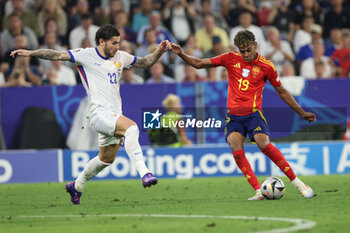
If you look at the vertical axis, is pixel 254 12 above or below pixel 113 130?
above

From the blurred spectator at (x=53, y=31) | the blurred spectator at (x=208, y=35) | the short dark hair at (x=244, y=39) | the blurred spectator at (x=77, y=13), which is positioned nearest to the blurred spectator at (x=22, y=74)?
the blurred spectator at (x=53, y=31)

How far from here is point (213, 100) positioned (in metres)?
15.2

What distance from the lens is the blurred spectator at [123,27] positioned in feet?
58.3

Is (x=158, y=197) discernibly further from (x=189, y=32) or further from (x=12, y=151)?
(x=189, y=32)

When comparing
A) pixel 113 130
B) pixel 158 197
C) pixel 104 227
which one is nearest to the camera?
pixel 104 227

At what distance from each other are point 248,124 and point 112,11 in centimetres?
917

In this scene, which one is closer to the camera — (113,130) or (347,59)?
(113,130)

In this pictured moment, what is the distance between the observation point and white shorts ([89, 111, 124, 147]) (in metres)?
9.22

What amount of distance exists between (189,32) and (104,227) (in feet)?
37.7

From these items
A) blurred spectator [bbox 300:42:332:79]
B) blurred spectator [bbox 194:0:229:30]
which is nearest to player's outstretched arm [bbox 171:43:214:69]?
blurred spectator [bbox 300:42:332:79]

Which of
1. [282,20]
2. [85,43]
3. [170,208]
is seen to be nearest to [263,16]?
[282,20]

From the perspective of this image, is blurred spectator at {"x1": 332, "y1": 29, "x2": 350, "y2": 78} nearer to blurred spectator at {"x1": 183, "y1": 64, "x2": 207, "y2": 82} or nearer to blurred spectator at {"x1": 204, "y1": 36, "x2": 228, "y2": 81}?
blurred spectator at {"x1": 204, "y1": 36, "x2": 228, "y2": 81}

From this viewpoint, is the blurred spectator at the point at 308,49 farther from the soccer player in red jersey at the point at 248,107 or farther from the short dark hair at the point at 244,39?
the short dark hair at the point at 244,39

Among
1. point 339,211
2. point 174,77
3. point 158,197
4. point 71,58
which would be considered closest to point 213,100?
point 174,77
